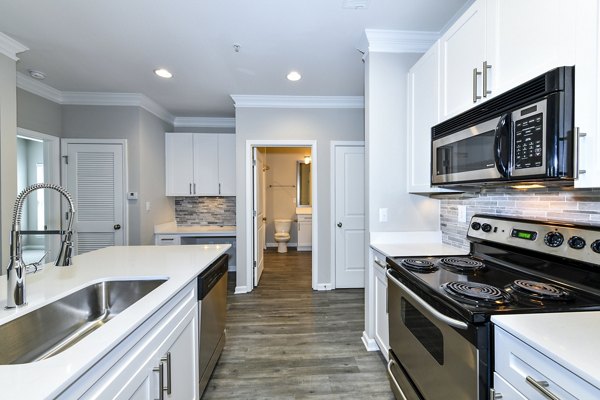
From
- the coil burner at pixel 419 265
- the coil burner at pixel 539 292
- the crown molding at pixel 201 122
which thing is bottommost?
the coil burner at pixel 419 265

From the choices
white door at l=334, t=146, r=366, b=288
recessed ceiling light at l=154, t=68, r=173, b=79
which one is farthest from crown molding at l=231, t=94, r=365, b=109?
recessed ceiling light at l=154, t=68, r=173, b=79

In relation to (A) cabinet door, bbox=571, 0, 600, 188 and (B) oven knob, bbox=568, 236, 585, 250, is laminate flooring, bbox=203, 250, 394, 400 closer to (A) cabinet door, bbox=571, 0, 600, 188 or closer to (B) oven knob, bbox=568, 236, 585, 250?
(B) oven knob, bbox=568, 236, 585, 250

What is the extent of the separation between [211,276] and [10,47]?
2.69 metres

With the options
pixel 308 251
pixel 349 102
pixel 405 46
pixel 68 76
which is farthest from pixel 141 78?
pixel 308 251

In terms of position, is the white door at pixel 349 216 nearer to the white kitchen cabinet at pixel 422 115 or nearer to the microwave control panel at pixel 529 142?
the white kitchen cabinet at pixel 422 115

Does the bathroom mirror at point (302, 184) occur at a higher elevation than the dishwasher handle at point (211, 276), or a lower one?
higher

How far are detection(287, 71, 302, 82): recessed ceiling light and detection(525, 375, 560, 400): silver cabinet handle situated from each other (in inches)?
112

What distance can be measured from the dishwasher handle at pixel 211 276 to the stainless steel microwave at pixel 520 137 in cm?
156

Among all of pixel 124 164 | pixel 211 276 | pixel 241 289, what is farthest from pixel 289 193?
pixel 211 276

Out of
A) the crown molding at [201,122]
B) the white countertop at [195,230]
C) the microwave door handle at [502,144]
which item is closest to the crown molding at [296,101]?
the crown molding at [201,122]

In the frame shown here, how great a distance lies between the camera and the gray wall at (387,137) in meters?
2.22

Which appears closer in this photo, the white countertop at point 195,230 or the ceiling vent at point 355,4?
the ceiling vent at point 355,4

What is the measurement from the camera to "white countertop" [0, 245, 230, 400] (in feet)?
2.02

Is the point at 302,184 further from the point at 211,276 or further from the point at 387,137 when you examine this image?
the point at 211,276
